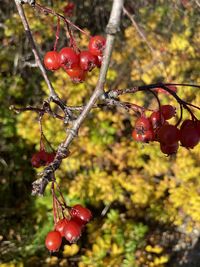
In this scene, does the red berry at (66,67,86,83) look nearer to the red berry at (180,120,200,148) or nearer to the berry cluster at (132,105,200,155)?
the berry cluster at (132,105,200,155)

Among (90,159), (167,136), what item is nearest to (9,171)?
(90,159)

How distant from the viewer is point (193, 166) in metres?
3.28

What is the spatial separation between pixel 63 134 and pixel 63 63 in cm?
187

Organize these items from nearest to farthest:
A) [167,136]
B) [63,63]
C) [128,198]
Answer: [167,136], [63,63], [128,198]

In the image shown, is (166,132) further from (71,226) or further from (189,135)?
(71,226)

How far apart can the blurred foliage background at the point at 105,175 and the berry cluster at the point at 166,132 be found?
5.81 ft

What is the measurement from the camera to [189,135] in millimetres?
1180

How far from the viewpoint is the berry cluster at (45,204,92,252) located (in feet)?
4.50

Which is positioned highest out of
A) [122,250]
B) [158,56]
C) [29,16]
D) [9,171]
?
[29,16]

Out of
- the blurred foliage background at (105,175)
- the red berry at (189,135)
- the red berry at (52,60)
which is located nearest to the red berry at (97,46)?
the red berry at (52,60)

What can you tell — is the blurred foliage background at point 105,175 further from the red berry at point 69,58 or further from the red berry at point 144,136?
the red berry at point 144,136

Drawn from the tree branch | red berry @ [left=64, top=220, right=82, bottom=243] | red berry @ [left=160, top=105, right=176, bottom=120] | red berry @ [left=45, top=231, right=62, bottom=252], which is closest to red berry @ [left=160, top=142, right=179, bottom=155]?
red berry @ [left=160, top=105, right=176, bottom=120]

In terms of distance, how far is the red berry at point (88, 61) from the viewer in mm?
1386

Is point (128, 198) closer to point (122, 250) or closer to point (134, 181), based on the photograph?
point (134, 181)
